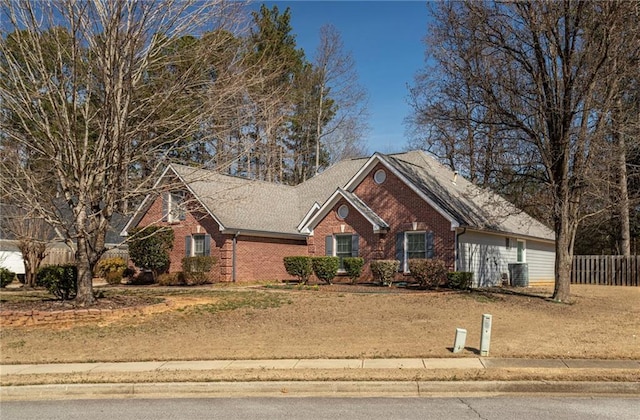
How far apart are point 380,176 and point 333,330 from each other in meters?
13.9

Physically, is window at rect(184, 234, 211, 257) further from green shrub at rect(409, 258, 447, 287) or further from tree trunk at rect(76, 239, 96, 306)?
tree trunk at rect(76, 239, 96, 306)

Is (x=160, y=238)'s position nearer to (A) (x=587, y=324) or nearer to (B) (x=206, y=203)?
(B) (x=206, y=203)

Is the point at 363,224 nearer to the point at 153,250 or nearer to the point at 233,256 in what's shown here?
the point at 233,256

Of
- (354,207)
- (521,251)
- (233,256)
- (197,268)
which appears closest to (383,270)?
(354,207)

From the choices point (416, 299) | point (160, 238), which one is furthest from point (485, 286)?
point (160, 238)

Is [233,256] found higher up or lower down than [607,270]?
higher up

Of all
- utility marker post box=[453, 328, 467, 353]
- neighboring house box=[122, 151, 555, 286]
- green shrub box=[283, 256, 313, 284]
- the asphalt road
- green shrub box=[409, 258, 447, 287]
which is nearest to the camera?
the asphalt road

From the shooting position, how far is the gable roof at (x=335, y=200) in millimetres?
25391

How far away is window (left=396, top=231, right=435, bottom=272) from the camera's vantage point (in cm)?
2488

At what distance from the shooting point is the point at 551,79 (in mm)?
19219

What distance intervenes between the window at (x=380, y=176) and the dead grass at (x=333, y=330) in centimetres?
802

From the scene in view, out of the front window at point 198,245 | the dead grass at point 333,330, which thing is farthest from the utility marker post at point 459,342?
the front window at point 198,245

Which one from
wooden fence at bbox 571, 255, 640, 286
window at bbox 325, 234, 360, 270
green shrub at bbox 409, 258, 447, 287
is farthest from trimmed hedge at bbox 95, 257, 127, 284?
wooden fence at bbox 571, 255, 640, 286

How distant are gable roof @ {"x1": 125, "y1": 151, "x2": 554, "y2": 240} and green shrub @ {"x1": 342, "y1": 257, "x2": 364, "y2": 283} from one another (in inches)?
75.7
